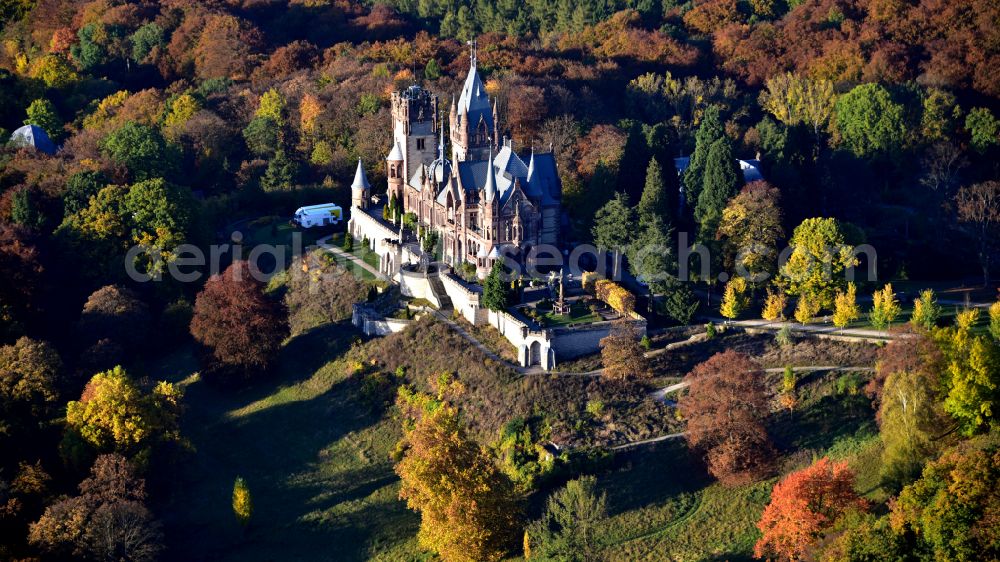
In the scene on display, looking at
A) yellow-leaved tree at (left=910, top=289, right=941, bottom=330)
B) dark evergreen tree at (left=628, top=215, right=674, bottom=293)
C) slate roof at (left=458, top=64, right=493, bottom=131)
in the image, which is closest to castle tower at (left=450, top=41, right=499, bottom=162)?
slate roof at (left=458, top=64, right=493, bottom=131)

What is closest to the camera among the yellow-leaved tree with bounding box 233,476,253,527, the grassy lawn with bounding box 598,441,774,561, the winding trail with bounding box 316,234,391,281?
the grassy lawn with bounding box 598,441,774,561

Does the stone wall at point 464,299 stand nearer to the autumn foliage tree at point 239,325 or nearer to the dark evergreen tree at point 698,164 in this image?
the autumn foliage tree at point 239,325

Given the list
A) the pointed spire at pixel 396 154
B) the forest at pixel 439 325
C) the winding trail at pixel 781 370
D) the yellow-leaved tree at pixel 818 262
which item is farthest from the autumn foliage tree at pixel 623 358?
the pointed spire at pixel 396 154

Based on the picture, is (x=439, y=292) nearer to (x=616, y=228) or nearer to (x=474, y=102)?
(x=616, y=228)

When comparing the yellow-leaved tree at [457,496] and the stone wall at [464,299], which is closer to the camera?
the yellow-leaved tree at [457,496]

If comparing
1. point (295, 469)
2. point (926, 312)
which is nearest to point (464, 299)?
point (295, 469)

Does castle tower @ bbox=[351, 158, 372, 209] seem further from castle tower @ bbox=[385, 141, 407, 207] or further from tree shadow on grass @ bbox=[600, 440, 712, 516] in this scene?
tree shadow on grass @ bbox=[600, 440, 712, 516]

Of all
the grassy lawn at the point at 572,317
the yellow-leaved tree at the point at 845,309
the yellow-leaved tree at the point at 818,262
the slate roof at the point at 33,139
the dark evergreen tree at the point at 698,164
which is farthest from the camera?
the slate roof at the point at 33,139
